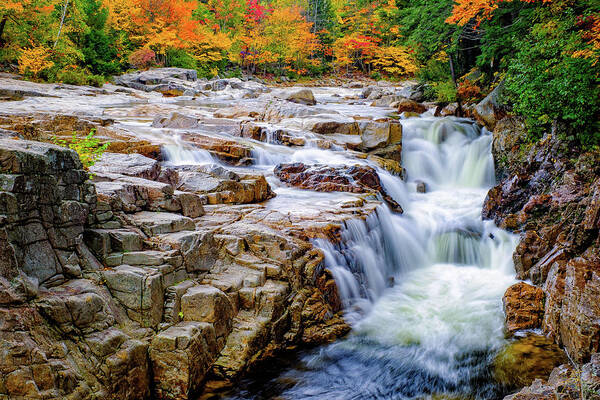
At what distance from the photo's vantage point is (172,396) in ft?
15.5

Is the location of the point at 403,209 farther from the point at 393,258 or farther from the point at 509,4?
the point at 509,4

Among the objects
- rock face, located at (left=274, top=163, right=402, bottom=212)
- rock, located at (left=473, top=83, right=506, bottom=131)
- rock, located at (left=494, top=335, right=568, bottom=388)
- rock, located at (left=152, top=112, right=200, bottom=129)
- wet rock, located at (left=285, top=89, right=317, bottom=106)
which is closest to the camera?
rock, located at (left=494, top=335, right=568, bottom=388)

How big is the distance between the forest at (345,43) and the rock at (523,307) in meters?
4.70

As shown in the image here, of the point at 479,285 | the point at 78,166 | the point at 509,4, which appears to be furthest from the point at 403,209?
the point at 509,4

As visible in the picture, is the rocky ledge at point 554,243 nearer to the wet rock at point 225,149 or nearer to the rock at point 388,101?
the wet rock at point 225,149

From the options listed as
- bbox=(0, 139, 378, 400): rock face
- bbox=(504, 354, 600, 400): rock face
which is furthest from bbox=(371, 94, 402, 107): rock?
bbox=(504, 354, 600, 400): rock face

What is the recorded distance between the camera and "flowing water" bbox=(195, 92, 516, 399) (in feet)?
18.2

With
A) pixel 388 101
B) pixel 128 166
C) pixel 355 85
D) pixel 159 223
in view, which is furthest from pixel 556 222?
pixel 355 85

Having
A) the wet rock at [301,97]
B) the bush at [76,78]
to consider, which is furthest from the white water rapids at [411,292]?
the bush at [76,78]

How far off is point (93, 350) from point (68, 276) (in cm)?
98

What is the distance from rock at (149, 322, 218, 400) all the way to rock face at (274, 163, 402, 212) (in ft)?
22.6

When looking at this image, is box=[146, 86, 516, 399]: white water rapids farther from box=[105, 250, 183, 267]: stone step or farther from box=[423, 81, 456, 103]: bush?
box=[423, 81, 456, 103]: bush

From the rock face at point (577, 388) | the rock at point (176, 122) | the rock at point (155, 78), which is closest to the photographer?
the rock face at point (577, 388)

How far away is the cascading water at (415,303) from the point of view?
5.59m
